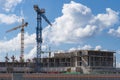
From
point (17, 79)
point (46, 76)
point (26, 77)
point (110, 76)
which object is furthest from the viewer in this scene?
point (110, 76)

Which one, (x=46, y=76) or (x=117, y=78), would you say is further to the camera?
(x=117, y=78)

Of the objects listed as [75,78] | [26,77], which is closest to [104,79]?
[75,78]

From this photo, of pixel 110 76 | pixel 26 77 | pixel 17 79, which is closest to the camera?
pixel 17 79

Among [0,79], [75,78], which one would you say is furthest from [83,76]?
[0,79]

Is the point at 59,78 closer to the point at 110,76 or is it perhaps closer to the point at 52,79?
the point at 52,79

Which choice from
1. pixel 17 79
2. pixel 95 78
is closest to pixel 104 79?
pixel 95 78

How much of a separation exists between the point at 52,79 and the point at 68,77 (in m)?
7.17

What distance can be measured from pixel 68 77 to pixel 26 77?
20021 mm

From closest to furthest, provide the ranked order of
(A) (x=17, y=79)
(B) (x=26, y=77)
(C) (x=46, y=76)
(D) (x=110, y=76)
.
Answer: (A) (x=17, y=79), (B) (x=26, y=77), (C) (x=46, y=76), (D) (x=110, y=76)

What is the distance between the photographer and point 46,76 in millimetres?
141750

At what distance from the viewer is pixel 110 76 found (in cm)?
15125

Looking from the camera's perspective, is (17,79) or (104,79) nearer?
(17,79)

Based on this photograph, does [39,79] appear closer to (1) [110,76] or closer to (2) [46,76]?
(2) [46,76]

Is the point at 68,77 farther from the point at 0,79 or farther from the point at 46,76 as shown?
the point at 0,79
